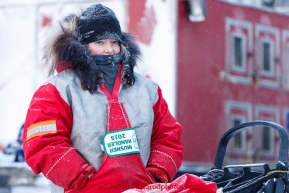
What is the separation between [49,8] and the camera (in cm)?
2400

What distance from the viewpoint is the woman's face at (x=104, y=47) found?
4809 mm

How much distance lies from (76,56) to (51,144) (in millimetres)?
518

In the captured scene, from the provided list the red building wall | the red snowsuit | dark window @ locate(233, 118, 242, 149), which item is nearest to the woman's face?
the red snowsuit

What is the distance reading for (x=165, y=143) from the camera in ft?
15.7

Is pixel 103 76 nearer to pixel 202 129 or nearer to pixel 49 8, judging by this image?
pixel 49 8

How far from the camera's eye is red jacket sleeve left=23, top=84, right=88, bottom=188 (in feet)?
14.5

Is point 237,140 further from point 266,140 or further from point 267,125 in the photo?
point 267,125

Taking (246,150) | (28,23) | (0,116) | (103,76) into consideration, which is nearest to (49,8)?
(28,23)

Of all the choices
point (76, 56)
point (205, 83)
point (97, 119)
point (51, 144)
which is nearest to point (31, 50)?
point (205, 83)

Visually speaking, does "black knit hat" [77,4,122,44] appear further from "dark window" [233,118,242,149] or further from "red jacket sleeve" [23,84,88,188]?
"dark window" [233,118,242,149]

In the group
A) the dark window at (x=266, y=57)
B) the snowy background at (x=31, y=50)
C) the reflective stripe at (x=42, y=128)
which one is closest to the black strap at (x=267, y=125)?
the reflective stripe at (x=42, y=128)

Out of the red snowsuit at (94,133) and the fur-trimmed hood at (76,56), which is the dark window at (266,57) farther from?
the red snowsuit at (94,133)

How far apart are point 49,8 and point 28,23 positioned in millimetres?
743

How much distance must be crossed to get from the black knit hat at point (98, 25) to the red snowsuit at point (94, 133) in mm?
232
